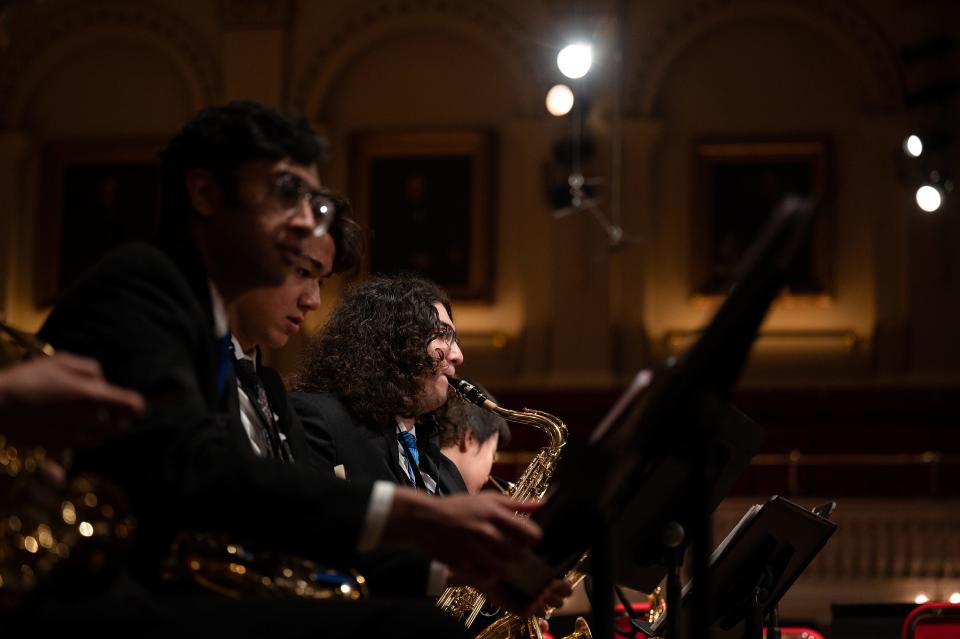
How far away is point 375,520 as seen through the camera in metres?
2.10

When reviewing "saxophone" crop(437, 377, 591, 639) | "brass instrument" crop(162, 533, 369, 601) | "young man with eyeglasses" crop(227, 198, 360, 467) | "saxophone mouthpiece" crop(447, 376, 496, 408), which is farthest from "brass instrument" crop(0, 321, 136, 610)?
"saxophone mouthpiece" crop(447, 376, 496, 408)

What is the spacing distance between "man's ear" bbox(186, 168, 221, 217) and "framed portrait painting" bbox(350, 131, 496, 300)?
8757 mm

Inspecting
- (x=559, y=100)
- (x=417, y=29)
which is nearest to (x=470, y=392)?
(x=559, y=100)

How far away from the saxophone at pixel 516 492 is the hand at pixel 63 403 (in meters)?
2.16

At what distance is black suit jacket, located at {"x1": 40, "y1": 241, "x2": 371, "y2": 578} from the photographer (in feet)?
6.61

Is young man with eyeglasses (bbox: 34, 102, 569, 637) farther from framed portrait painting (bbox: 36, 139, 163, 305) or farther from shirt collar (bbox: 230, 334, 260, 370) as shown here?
framed portrait painting (bbox: 36, 139, 163, 305)

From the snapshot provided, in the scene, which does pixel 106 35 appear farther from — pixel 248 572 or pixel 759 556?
pixel 248 572

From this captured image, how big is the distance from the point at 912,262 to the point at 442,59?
412cm

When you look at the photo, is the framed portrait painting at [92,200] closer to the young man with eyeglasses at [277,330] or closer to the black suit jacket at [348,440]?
the black suit jacket at [348,440]

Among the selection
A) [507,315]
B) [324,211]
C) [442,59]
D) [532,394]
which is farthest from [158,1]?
[324,211]

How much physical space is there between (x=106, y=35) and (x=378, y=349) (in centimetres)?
859

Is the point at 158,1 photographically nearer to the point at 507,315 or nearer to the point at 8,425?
the point at 507,315

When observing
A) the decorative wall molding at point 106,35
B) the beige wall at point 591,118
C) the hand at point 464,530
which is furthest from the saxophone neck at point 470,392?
the decorative wall molding at point 106,35

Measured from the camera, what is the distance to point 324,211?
91.3 inches
